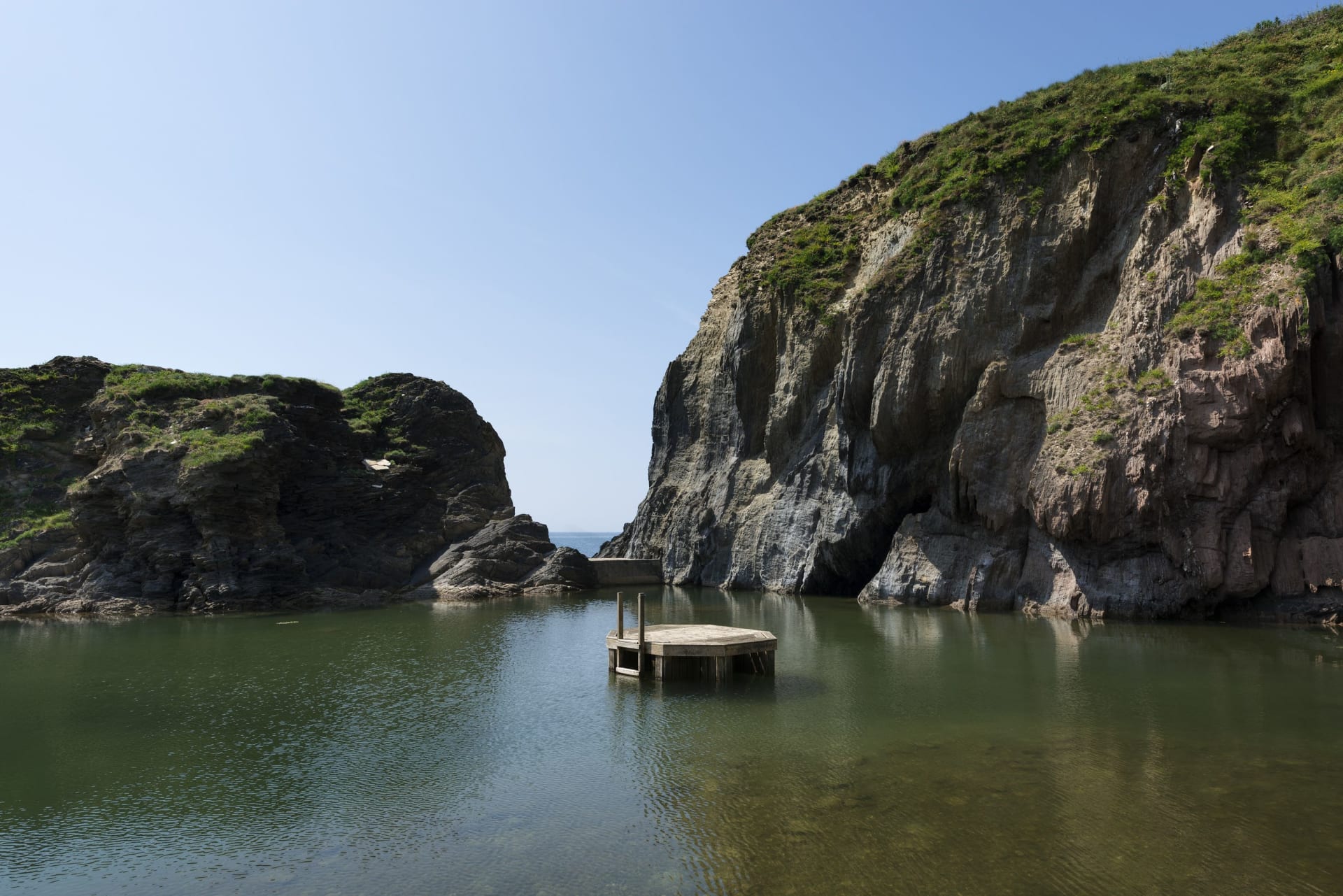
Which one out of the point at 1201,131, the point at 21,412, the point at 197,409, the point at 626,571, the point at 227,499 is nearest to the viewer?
the point at 1201,131

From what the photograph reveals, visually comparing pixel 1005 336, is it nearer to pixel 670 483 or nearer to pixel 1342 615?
pixel 1342 615

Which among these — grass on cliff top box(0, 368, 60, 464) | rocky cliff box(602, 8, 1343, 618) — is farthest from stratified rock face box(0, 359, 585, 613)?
rocky cliff box(602, 8, 1343, 618)

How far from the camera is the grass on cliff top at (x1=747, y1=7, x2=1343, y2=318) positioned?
3578 centimetres

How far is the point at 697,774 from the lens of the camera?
15.8 m

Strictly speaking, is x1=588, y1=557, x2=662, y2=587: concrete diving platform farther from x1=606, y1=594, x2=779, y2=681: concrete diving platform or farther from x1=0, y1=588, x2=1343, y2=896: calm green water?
x1=606, y1=594, x2=779, y2=681: concrete diving platform

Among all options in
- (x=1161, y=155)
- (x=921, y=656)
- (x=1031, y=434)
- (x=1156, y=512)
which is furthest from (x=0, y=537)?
(x=1161, y=155)

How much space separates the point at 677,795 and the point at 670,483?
2227 inches

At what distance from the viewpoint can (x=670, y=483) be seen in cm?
7106

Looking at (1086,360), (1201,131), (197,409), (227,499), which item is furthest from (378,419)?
(1201,131)

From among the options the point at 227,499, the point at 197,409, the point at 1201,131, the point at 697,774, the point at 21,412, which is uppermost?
the point at 1201,131

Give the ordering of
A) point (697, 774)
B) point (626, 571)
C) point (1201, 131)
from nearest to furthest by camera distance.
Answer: point (697, 774) → point (1201, 131) → point (626, 571)

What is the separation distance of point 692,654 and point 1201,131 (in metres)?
34.2

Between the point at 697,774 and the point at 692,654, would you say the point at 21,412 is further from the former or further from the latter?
the point at 697,774

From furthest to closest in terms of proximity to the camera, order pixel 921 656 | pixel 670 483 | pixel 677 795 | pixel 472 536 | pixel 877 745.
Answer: pixel 670 483 → pixel 472 536 → pixel 921 656 → pixel 877 745 → pixel 677 795
